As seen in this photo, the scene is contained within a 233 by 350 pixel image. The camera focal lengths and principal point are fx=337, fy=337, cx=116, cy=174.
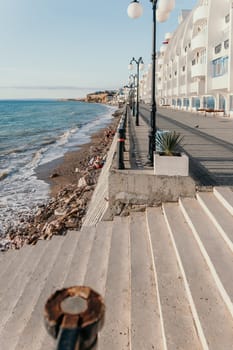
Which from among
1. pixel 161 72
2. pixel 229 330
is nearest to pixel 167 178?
pixel 229 330

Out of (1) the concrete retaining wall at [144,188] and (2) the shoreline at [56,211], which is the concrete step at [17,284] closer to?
(1) the concrete retaining wall at [144,188]

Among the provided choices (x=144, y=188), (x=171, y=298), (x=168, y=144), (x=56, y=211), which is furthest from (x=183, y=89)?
(x=171, y=298)

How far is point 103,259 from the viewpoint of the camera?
17.2 feet

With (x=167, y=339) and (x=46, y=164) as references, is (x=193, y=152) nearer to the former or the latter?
(x=167, y=339)

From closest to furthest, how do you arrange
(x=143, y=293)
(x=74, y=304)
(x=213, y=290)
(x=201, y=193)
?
(x=74, y=304) → (x=213, y=290) → (x=143, y=293) → (x=201, y=193)

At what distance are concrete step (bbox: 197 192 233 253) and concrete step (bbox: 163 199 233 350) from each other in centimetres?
42

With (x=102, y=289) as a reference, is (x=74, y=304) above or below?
above

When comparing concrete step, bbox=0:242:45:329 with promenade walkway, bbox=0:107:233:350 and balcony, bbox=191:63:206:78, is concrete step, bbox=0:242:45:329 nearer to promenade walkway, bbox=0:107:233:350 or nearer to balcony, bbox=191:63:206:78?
promenade walkway, bbox=0:107:233:350

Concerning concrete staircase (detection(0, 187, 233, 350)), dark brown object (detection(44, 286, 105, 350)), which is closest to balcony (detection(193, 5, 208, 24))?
concrete staircase (detection(0, 187, 233, 350))

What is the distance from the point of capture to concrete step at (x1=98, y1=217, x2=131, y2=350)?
3.39 meters

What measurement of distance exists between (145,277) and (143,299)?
1.58ft

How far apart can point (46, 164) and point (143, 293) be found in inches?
736

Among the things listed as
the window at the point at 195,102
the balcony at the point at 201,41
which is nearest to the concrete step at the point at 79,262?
the balcony at the point at 201,41

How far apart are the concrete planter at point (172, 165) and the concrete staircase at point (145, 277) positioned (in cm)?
61
